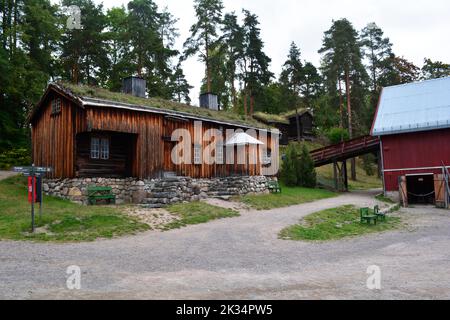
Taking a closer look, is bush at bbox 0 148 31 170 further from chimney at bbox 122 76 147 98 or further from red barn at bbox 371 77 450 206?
red barn at bbox 371 77 450 206

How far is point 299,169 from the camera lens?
29750 millimetres

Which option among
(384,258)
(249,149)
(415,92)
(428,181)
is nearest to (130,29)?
(249,149)

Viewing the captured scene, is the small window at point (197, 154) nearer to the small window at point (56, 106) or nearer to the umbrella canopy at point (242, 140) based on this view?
the umbrella canopy at point (242, 140)

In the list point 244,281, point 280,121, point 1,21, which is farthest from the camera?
point 280,121

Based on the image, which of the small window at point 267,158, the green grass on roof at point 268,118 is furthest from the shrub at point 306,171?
the green grass on roof at point 268,118

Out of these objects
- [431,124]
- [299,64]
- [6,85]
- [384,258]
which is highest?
[299,64]

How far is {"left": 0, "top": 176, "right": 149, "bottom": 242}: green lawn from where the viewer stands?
11.6 m

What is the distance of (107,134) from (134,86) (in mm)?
4900

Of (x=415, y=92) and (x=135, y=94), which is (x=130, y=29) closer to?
(x=135, y=94)

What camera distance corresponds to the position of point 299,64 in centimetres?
4434

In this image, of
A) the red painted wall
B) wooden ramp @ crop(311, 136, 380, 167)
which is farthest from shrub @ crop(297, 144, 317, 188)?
the red painted wall

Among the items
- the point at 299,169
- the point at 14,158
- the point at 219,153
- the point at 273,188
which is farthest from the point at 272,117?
the point at 14,158

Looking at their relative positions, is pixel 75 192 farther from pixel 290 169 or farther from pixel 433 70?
pixel 433 70
